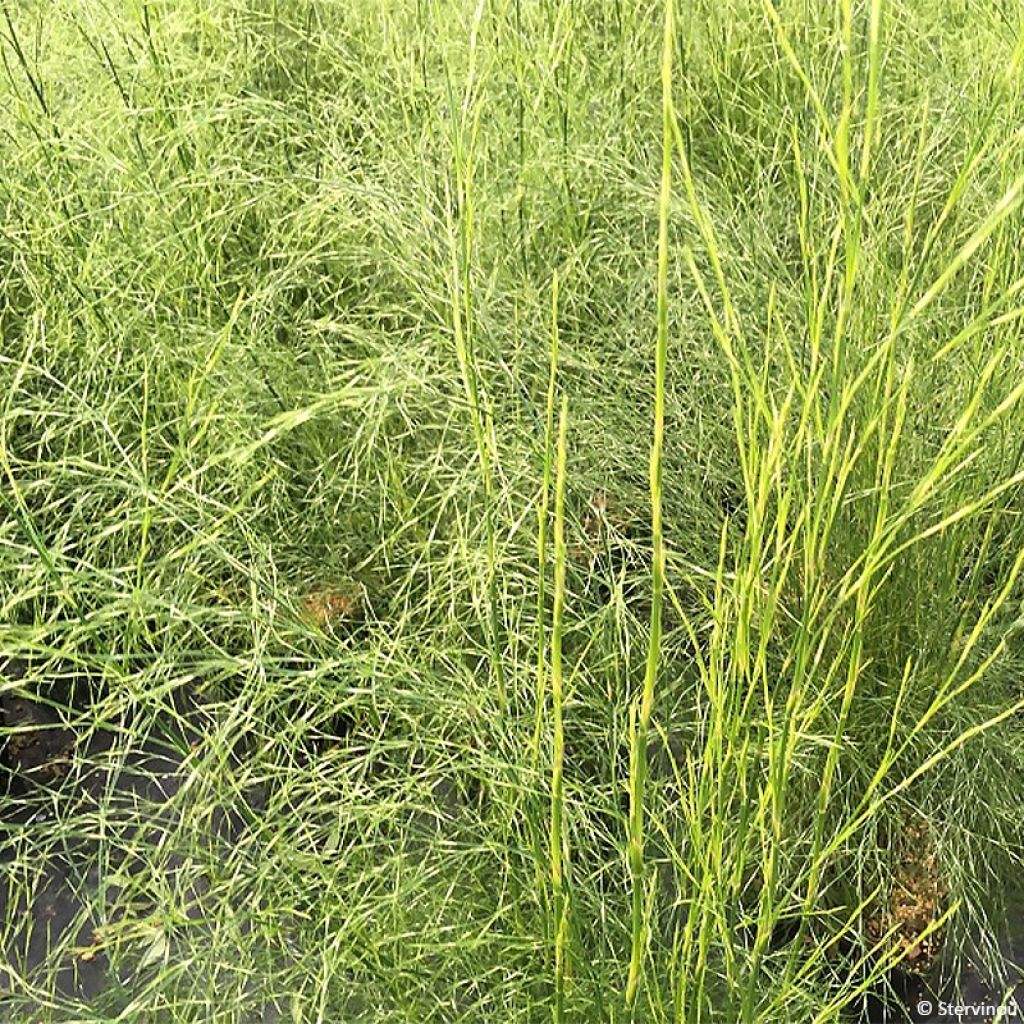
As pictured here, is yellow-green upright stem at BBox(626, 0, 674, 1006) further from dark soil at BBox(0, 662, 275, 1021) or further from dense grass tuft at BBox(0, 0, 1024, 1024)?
dark soil at BBox(0, 662, 275, 1021)

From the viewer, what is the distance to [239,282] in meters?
1.00

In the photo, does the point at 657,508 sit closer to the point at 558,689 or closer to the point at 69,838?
the point at 558,689

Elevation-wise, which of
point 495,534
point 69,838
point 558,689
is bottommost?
point 69,838

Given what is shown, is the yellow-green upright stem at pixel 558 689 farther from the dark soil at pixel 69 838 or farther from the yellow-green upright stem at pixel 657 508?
the dark soil at pixel 69 838

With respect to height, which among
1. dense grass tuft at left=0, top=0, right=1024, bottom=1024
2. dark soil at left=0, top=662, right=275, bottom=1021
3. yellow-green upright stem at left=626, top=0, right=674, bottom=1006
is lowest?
dark soil at left=0, top=662, right=275, bottom=1021

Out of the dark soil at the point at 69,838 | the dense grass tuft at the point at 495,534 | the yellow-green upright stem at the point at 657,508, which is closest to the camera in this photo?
the yellow-green upright stem at the point at 657,508

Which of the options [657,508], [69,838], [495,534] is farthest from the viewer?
[69,838]

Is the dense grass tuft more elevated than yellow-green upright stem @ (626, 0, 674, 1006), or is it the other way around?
yellow-green upright stem @ (626, 0, 674, 1006)

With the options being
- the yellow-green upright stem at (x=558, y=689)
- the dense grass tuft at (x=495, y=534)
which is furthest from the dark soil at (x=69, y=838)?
the yellow-green upright stem at (x=558, y=689)

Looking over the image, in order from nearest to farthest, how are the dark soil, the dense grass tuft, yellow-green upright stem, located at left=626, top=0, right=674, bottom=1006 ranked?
yellow-green upright stem, located at left=626, top=0, right=674, bottom=1006 → the dense grass tuft → the dark soil

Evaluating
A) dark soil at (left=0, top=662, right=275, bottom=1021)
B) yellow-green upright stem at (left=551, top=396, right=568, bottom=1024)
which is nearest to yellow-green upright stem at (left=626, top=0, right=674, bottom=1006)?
yellow-green upright stem at (left=551, top=396, right=568, bottom=1024)

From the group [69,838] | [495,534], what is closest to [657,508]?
[495,534]

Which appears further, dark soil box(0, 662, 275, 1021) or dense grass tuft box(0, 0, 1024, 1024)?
dark soil box(0, 662, 275, 1021)

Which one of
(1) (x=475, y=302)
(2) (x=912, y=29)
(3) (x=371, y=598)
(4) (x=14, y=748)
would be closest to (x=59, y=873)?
(4) (x=14, y=748)
